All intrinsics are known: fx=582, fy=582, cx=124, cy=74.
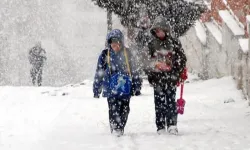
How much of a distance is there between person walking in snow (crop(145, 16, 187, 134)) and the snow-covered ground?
0.38m

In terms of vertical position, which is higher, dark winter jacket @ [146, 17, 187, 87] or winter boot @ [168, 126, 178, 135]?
dark winter jacket @ [146, 17, 187, 87]

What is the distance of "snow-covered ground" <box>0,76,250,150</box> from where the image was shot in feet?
22.4

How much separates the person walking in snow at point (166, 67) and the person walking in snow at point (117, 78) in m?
0.26

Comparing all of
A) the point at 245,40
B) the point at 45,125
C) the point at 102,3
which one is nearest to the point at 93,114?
the point at 45,125

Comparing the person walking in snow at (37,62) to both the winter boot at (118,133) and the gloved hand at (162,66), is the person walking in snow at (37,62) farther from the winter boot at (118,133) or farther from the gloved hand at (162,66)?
the gloved hand at (162,66)

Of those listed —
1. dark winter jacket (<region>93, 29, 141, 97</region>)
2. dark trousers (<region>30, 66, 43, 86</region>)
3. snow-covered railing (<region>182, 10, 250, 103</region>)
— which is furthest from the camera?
dark trousers (<region>30, 66, 43, 86</region>)

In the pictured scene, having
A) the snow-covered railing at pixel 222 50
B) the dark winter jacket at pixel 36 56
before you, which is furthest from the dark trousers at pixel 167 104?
the dark winter jacket at pixel 36 56

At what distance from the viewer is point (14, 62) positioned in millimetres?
42719

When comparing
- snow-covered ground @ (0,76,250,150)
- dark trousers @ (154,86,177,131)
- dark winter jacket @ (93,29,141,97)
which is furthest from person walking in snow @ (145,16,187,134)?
snow-covered ground @ (0,76,250,150)

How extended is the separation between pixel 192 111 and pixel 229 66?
14.3 feet

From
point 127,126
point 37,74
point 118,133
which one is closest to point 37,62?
point 37,74

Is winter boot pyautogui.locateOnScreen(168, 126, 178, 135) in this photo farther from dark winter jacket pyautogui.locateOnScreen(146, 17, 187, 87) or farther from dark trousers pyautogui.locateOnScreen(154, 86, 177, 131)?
dark winter jacket pyautogui.locateOnScreen(146, 17, 187, 87)

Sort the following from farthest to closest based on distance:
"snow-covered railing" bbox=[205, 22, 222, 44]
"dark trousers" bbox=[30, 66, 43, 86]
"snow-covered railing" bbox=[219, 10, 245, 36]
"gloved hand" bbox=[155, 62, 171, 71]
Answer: "dark trousers" bbox=[30, 66, 43, 86], "snow-covered railing" bbox=[205, 22, 222, 44], "snow-covered railing" bbox=[219, 10, 245, 36], "gloved hand" bbox=[155, 62, 171, 71]

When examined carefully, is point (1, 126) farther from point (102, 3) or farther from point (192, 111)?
point (102, 3)
